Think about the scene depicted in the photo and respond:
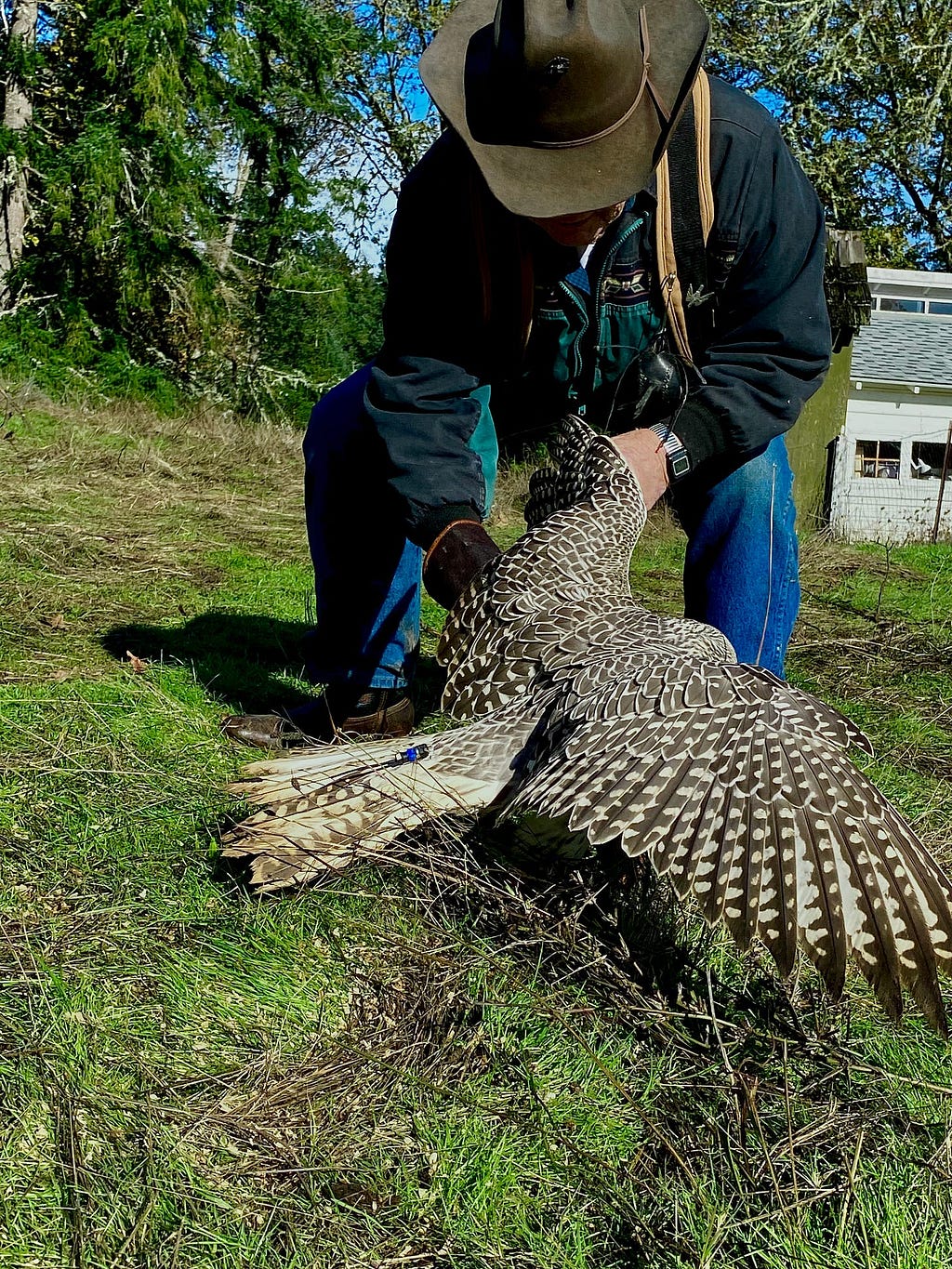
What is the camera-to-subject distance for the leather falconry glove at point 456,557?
10.9 ft

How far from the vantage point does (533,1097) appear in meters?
2.26

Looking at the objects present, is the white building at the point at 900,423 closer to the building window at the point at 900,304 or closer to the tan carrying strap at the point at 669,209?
the building window at the point at 900,304

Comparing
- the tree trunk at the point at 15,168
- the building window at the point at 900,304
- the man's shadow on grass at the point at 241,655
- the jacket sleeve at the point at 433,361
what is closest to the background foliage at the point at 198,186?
the tree trunk at the point at 15,168

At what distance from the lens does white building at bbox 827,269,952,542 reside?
14.1m

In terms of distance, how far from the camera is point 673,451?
3.61 metres

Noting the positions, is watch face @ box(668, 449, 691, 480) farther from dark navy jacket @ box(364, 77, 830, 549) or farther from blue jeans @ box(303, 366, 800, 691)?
blue jeans @ box(303, 366, 800, 691)

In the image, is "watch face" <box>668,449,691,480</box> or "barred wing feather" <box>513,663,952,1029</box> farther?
"watch face" <box>668,449,691,480</box>

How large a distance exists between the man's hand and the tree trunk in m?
12.7

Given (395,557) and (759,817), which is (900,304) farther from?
(759,817)

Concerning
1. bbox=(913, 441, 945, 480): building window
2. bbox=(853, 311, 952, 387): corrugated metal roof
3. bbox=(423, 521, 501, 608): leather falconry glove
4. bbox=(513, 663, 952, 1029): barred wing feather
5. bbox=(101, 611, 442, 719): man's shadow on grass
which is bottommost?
bbox=(101, 611, 442, 719): man's shadow on grass

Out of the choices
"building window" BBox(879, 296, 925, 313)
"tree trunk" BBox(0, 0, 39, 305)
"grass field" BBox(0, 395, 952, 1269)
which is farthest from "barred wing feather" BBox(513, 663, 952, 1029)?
"building window" BBox(879, 296, 925, 313)

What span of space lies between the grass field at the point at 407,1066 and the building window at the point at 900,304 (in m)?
18.4

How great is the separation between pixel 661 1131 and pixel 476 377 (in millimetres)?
2451

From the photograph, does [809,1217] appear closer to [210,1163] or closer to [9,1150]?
[210,1163]
